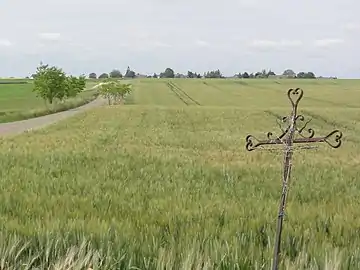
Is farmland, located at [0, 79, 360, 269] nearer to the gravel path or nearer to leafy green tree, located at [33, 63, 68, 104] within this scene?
the gravel path

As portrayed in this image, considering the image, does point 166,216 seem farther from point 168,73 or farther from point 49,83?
point 168,73

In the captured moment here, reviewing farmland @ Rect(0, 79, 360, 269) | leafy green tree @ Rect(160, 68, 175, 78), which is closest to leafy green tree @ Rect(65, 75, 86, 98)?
farmland @ Rect(0, 79, 360, 269)

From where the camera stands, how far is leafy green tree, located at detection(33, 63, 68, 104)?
5622 centimetres

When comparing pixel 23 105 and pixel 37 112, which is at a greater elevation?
pixel 37 112

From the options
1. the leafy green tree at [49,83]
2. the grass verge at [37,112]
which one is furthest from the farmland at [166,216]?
the leafy green tree at [49,83]

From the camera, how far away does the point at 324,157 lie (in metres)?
14.7

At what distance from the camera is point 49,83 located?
5622 centimetres

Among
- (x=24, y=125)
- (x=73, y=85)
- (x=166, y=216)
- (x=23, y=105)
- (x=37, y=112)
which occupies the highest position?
(x=166, y=216)

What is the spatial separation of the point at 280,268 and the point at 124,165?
6987 mm

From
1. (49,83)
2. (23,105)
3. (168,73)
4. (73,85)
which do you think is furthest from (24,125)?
(168,73)

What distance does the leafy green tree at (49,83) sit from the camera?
56219mm

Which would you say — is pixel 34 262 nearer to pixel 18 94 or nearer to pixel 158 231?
pixel 158 231

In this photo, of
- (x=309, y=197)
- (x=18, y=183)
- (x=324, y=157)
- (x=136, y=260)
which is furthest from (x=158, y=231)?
(x=324, y=157)

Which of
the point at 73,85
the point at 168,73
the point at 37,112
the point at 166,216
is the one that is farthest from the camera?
the point at 168,73
